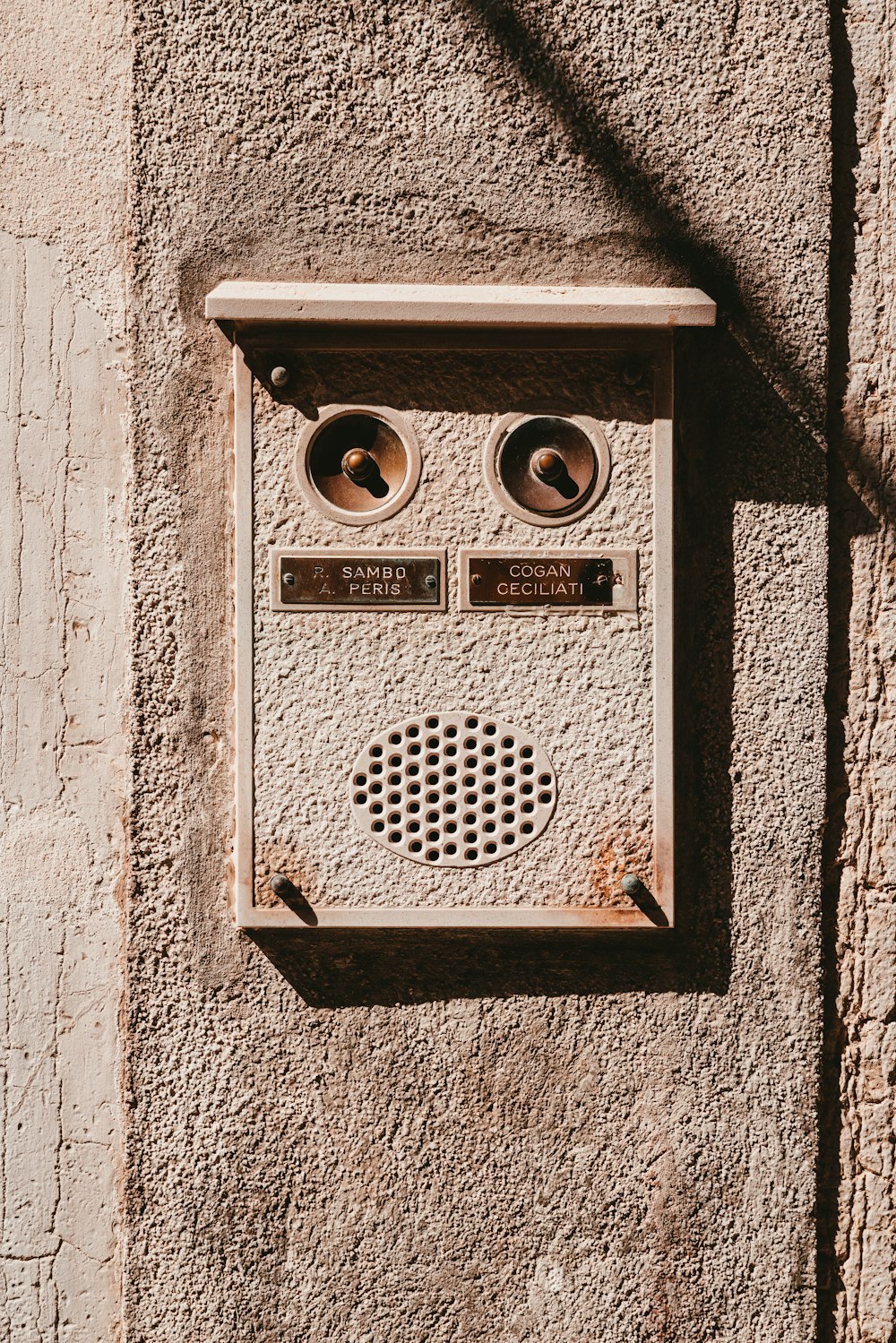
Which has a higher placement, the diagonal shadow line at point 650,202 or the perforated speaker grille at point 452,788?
the diagonal shadow line at point 650,202

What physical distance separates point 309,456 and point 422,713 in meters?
0.48

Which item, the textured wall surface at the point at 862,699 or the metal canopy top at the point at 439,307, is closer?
the metal canopy top at the point at 439,307

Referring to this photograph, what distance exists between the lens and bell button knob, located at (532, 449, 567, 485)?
135cm

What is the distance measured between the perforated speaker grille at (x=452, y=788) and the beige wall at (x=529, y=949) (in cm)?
20

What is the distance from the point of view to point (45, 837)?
1484mm

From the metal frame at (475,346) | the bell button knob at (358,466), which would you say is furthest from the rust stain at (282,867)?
the bell button knob at (358,466)

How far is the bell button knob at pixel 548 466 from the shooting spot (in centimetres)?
135

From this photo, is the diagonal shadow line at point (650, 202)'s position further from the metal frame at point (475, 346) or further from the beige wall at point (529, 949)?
the metal frame at point (475, 346)

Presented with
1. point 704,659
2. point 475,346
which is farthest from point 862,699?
point 475,346

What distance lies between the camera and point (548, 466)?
135cm

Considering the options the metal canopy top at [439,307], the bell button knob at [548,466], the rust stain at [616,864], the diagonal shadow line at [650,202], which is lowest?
the rust stain at [616,864]

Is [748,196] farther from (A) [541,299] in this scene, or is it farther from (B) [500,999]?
(B) [500,999]

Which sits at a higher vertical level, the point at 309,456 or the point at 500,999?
the point at 309,456

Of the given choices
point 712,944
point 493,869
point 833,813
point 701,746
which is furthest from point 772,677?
point 493,869
